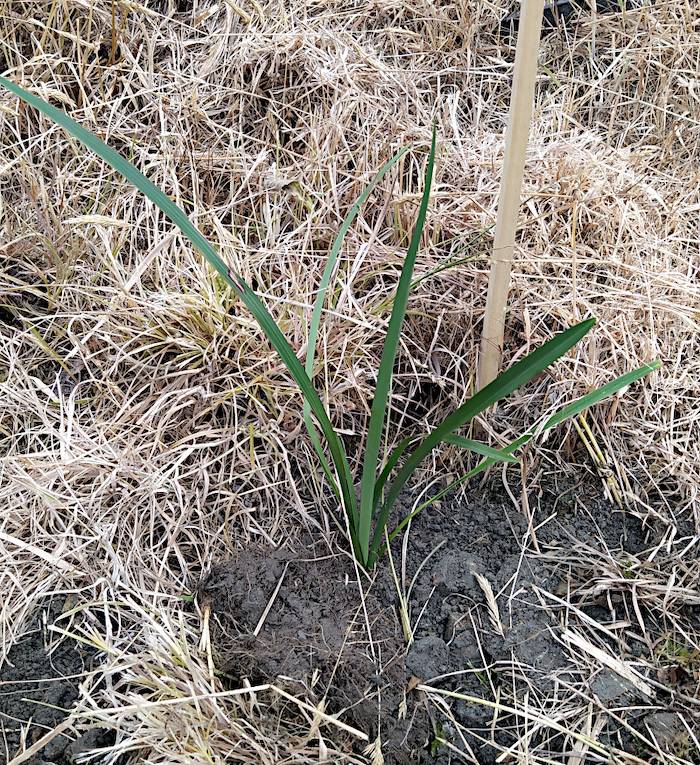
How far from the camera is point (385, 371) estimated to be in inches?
39.8

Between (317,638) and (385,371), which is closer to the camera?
(385,371)

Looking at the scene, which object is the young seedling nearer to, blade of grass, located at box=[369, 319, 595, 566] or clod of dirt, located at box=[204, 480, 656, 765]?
blade of grass, located at box=[369, 319, 595, 566]

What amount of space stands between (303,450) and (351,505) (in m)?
0.22

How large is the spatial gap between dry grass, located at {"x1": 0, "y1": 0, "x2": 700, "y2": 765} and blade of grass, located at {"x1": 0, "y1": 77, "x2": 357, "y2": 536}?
0.24m

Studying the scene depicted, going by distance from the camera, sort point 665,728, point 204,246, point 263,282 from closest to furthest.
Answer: point 204,246 < point 665,728 < point 263,282

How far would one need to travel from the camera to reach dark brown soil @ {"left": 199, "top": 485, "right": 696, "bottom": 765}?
3.54 feet

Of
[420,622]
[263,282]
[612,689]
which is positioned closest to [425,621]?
[420,622]

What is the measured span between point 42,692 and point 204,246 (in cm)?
72

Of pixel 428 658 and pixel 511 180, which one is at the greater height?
pixel 511 180

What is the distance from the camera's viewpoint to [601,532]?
1282mm

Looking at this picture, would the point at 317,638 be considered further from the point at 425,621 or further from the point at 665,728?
the point at 665,728

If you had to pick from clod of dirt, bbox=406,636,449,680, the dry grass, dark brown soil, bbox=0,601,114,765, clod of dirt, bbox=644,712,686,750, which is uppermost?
the dry grass

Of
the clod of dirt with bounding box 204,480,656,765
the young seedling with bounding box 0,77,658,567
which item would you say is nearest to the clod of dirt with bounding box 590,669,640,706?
the clod of dirt with bounding box 204,480,656,765

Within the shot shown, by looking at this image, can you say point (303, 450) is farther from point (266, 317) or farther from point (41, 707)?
point (41, 707)
